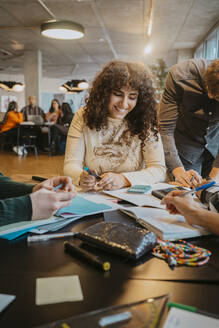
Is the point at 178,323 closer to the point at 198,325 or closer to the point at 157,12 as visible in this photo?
the point at 198,325

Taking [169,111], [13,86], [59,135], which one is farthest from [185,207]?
[13,86]

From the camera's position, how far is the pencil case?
2.18ft

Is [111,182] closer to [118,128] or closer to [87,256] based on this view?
[118,128]

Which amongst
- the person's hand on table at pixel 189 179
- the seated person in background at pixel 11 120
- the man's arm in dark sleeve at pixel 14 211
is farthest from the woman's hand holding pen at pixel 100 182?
the seated person in background at pixel 11 120

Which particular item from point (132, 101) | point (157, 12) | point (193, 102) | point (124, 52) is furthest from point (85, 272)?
point (124, 52)

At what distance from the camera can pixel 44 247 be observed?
737 mm

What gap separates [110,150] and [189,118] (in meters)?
0.63

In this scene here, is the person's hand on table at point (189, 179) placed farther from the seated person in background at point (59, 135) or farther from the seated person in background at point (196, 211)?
the seated person in background at point (59, 135)

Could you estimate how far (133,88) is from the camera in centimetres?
153

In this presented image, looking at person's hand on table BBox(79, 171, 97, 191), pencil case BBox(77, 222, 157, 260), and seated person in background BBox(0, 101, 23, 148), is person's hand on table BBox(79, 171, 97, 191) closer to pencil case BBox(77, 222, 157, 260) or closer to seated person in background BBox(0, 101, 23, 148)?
pencil case BBox(77, 222, 157, 260)

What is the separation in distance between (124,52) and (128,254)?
9.22 m

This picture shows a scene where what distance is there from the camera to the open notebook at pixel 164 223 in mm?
780

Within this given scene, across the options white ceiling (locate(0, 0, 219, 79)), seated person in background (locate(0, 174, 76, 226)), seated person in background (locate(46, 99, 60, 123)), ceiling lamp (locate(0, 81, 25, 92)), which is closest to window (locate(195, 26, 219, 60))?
white ceiling (locate(0, 0, 219, 79))

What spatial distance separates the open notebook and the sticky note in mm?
296
